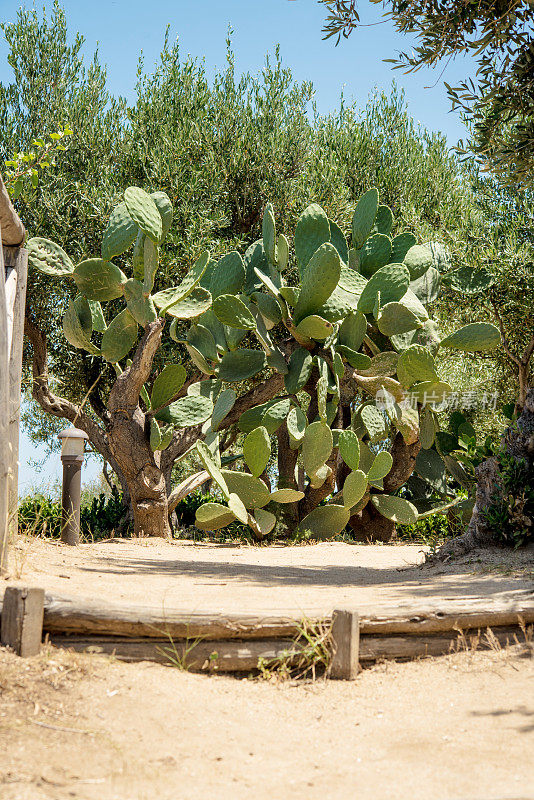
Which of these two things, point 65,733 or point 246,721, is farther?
point 246,721

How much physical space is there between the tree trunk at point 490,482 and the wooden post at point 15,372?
10.6 ft

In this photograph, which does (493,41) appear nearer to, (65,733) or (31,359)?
(65,733)

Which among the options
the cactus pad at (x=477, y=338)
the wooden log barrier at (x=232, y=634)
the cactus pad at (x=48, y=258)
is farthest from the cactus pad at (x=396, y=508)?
the wooden log barrier at (x=232, y=634)

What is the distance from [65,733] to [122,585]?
167cm

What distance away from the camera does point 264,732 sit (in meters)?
2.74

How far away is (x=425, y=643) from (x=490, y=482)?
2.44 m

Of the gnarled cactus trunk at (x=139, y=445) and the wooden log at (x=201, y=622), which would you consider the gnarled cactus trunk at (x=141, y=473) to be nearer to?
the gnarled cactus trunk at (x=139, y=445)

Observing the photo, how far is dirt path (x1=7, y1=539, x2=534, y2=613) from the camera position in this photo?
3.63m

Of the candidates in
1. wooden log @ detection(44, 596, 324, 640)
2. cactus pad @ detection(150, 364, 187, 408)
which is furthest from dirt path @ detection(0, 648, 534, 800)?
cactus pad @ detection(150, 364, 187, 408)

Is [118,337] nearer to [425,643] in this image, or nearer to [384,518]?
[384,518]

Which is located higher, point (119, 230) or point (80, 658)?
point (119, 230)

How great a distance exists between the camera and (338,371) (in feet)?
24.6

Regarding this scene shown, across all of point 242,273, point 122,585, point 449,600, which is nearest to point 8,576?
point 122,585

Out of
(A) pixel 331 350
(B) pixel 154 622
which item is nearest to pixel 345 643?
(B) pixel 154 622
